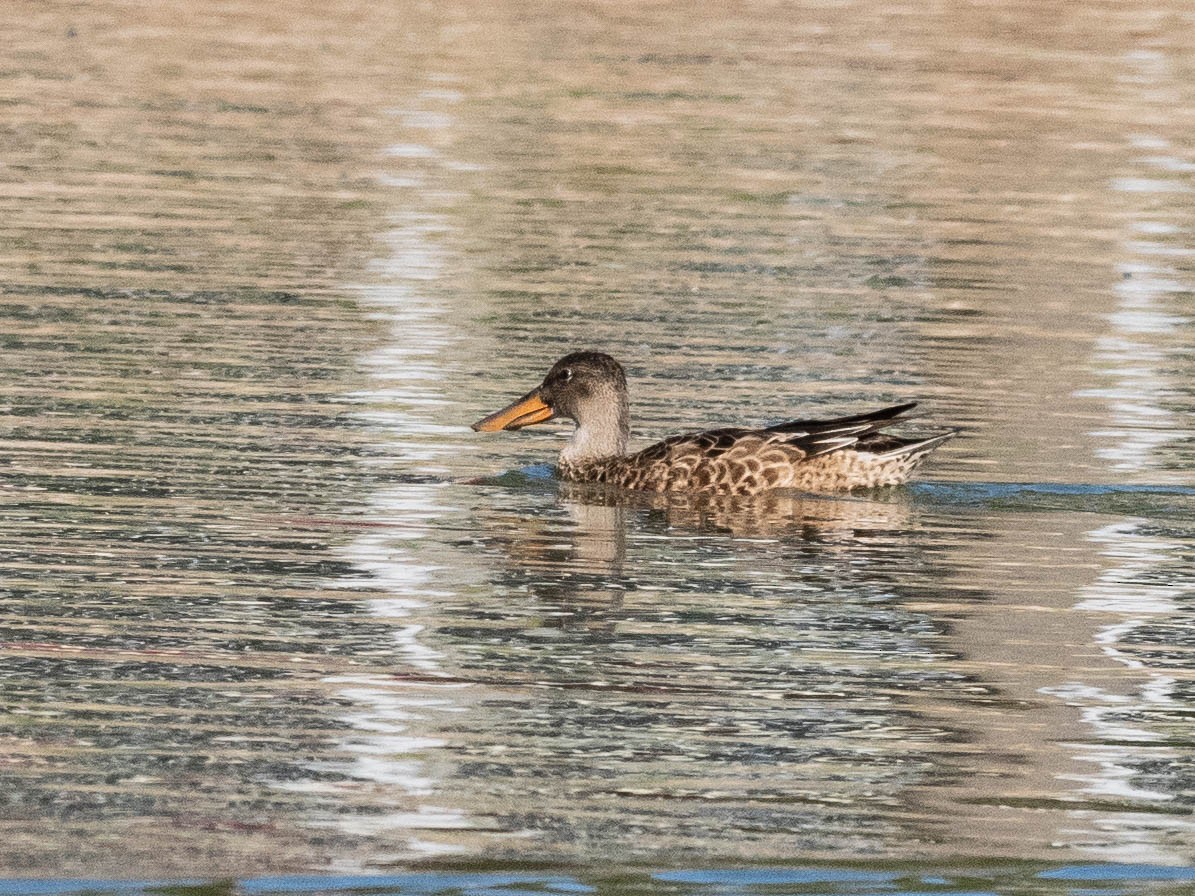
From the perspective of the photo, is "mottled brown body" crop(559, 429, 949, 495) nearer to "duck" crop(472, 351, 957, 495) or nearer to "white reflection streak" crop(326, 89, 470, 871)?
"duck" crop(472, 351, 957, 495)

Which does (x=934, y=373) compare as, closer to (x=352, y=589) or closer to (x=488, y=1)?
(x=352, y=589)

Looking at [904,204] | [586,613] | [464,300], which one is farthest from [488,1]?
[586,613]

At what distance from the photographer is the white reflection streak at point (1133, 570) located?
7.25 m

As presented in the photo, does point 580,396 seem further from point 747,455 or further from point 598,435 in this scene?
point 747,455

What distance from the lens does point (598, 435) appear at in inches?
527

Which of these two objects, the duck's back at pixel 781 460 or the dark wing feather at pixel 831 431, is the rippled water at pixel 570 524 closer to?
the duck's back at pixel 781 460

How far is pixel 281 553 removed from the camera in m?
10.7

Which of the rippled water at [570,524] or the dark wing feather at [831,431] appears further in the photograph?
the dark wing feather at [831,431]

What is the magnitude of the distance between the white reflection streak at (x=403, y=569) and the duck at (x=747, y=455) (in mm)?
755

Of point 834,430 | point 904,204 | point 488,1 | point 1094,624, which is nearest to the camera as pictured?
point 1094,624

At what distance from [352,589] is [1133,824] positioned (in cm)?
377

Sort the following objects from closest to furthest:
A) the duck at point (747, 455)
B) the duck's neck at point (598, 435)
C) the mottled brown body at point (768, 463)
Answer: the duck at point (747, 455) → the mottled brown body at point (768, 463) → the duck's neck at point (598, 435)

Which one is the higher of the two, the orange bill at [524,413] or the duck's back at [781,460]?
the orange bill at [524,413]

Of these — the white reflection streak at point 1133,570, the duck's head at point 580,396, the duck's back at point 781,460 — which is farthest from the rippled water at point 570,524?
the duck's head at point 580,396
